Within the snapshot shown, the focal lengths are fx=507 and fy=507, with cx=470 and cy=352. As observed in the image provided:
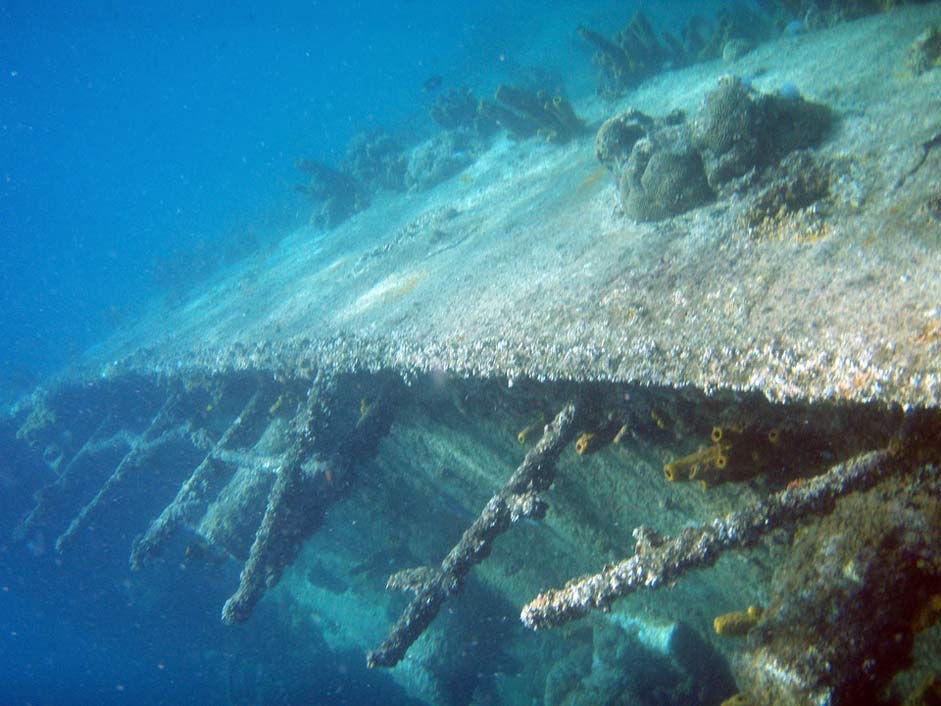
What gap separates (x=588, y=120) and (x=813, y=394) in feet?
29.4

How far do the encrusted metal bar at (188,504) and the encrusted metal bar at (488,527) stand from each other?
3.99 meters

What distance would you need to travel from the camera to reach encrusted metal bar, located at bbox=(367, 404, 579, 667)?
10.4ft

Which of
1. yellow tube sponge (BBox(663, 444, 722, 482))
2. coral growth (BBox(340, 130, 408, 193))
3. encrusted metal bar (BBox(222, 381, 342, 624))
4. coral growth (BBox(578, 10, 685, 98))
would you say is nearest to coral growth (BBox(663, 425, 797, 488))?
yellow tube sponge (BBox(663, 444, 722, 482))

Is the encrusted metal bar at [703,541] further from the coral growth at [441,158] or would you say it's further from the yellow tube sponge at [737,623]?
the coral growth at [441,158]

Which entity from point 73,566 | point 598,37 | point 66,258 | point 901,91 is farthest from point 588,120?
point 66,258

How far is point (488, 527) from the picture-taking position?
130 inches

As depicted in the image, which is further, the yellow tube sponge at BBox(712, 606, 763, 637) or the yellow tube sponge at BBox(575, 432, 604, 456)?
the yellow tube sponge at BBox(575, 432, 604, 456)

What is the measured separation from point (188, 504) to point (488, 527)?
5.07 metres

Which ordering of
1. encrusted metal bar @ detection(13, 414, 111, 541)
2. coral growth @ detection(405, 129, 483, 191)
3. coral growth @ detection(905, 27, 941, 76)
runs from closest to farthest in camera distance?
coral growth @ detection(905, 27, 941, 76) → encrusted metal bar @ detection(13, 414, 111, 541) → coral growth @ detection(405, 129, 483, 191)

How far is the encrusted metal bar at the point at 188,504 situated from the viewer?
6379 mm

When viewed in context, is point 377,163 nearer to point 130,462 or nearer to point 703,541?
point 130,462

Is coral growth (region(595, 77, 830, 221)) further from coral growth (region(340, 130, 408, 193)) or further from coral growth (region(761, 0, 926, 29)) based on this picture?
coral growth (region(340, 130, 408, 193))

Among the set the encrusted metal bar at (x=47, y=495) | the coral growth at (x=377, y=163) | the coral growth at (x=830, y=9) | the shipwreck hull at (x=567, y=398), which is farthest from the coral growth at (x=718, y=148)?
the coral growth at (x=377, y=163)

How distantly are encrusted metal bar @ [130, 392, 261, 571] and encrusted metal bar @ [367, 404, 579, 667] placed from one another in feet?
13.1
